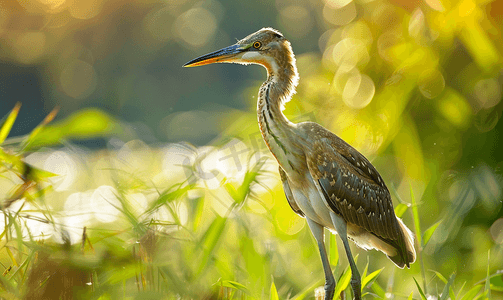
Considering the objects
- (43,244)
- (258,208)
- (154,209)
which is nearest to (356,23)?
(258,208)

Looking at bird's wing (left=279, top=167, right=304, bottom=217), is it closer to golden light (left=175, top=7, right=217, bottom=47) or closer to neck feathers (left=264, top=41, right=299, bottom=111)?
neck feathers (left=264, top=41, right=299, bottom=111)

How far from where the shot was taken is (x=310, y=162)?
71.3 inches

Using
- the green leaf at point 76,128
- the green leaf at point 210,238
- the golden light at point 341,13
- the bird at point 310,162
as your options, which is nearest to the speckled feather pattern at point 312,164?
the bird at point 310,162

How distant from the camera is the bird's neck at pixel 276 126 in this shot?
5.94 ft

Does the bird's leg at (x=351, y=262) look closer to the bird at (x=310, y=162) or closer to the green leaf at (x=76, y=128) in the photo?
the bird at (x=310, y=162)

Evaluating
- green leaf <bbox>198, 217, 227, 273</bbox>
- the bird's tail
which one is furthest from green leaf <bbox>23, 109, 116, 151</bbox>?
the bird's tail

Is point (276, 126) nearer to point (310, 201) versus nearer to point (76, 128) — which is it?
point (310, 201)

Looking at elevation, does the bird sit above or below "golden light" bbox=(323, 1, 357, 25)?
below

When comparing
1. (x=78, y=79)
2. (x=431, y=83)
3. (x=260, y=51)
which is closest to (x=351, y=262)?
(x=260, y=51)

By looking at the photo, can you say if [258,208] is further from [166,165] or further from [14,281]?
[14,281]

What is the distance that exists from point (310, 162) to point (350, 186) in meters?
0.23

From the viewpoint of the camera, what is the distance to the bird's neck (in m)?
1.81

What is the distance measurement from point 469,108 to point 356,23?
965mm

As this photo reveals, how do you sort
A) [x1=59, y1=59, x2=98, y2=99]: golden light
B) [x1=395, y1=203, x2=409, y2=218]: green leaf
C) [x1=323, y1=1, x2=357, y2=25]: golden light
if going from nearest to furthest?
[x1=395, y1=203, x2=409, y2=218]: green leaf
[x1=323, y1=1, x2=357, y2=25]: golden light
[x1=59, y1=59, x2=98, y2=99]: golden light
